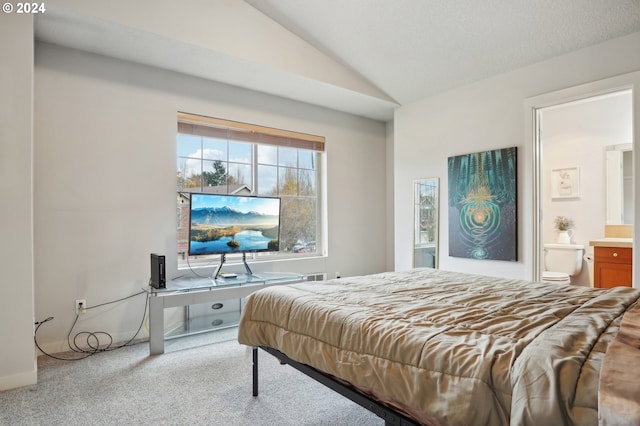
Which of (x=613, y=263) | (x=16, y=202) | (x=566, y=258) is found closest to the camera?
(x=16, y=202)

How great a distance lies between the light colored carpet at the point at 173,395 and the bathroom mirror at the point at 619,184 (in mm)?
4232

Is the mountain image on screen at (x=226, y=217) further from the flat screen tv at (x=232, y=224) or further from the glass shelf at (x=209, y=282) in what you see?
the glass shelf at (x=209, y=282)

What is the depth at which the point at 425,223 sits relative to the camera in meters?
4.52

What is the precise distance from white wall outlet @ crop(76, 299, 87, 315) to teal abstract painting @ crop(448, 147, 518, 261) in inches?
144

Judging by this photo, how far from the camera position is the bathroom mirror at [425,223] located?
14.5 ft

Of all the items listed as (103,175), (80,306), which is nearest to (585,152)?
(103,175)

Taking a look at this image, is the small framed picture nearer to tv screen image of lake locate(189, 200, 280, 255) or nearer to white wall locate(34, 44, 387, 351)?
tv screen image of lake locate(189, 200, 280, 255)

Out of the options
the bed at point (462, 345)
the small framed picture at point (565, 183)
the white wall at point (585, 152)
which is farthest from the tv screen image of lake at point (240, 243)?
the small framed picture at point (565, 183)

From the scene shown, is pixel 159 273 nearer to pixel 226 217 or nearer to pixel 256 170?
pixel 226 217

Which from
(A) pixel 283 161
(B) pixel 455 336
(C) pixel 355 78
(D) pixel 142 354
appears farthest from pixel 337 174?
(B) pixel 455 336

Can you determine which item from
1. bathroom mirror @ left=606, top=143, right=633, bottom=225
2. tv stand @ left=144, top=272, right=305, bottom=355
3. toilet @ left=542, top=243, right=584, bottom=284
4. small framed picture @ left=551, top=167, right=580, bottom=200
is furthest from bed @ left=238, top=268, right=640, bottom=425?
small framed picture @ left=551, top=167, right=580, bottom=200

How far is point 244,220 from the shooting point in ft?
12.5

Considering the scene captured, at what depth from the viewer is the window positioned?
154 inches

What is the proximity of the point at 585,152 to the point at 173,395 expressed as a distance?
5.27 m
